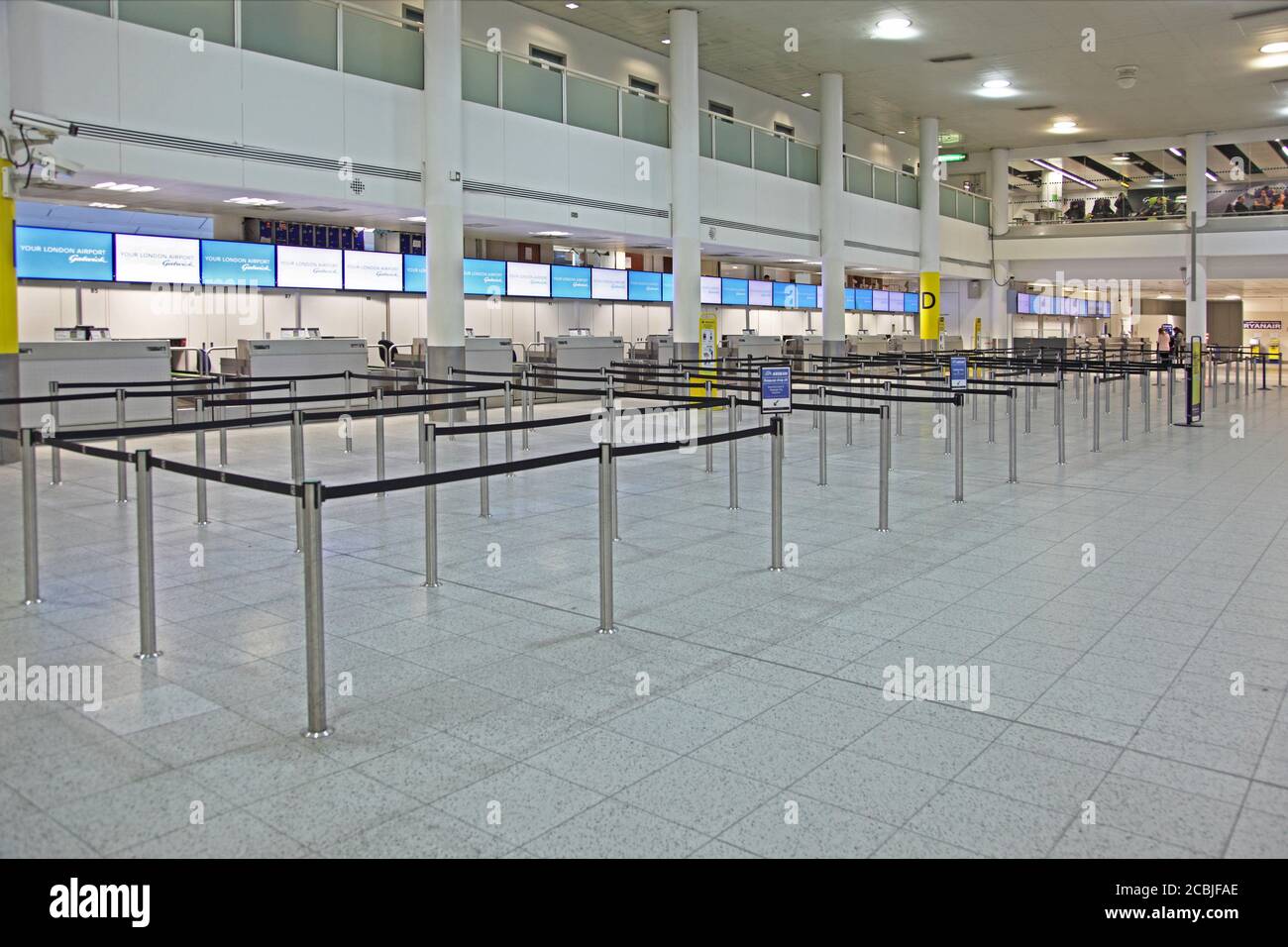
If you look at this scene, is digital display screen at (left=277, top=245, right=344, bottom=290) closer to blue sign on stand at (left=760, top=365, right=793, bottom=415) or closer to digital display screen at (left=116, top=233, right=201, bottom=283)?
digital display screen at (left=116, top=233, right=201, bottom=283)

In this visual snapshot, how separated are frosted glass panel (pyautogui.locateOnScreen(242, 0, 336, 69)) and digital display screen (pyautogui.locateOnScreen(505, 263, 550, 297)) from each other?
265 inches

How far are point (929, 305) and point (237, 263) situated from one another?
2251 centimetres

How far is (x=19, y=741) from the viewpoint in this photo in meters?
4.13

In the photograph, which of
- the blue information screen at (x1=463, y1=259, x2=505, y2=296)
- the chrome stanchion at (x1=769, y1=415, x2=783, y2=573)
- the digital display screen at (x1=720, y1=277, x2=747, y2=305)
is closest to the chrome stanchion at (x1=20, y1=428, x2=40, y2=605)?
the chrome stanchion at (x1=769, y1=415, x2=783, y2=573)

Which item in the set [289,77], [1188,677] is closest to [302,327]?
[289,77]

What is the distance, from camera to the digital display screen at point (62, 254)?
14.8m

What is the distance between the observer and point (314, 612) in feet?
13.9

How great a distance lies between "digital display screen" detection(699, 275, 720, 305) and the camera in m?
27.3

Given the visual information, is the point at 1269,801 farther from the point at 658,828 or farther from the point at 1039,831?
the point at 658,828

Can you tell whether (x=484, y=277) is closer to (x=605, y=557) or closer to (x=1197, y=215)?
(x=605, y=557)

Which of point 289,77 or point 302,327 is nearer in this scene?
point 289,77

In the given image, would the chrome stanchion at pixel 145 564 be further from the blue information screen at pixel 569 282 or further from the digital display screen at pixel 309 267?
the blue information screen at pixel 569 282

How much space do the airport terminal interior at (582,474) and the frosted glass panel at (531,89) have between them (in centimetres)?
9

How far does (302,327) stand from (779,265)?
16.6 meters
